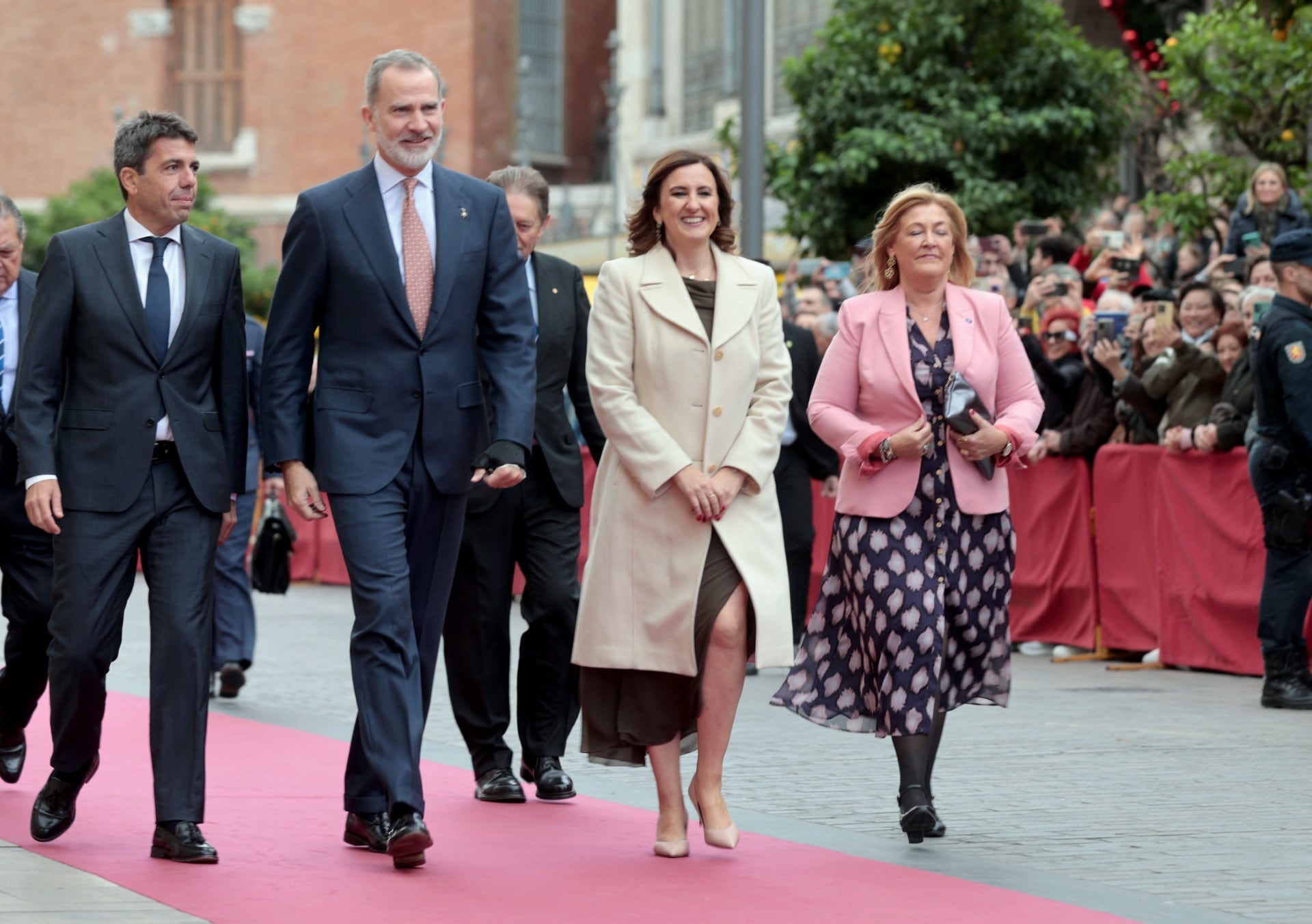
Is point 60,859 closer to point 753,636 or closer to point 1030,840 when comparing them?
point 753,636

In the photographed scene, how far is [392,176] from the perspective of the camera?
19.7 ft

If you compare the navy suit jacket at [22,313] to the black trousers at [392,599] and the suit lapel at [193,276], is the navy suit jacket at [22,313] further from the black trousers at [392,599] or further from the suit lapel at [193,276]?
the black trousers at [392,599]

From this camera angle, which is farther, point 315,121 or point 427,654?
point 315,121

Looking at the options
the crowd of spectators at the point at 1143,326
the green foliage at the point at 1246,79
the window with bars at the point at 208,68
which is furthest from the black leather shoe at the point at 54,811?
the window with bars at the point at 208,68

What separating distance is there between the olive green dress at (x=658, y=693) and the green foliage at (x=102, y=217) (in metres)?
38.2

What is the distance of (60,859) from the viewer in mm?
5922

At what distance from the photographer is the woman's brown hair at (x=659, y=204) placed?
6.37 metres

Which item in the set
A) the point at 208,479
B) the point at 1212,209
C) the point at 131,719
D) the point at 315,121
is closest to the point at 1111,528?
the point at 1212,209

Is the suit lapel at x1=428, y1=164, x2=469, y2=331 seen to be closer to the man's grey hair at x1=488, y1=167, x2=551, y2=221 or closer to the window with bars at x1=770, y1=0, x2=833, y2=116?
the man's grey hair at x1=488, y1=167, x2=551, y2=221

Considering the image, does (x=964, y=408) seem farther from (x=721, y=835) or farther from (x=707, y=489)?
(x=721, y=835)

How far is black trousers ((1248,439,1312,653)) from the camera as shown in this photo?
385 inches

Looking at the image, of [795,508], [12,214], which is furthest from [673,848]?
[795,508]

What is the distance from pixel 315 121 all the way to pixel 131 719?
154 ft

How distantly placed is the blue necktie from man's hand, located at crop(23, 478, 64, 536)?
1.54ft
